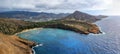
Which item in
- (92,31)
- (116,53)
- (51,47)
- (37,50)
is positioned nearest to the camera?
(116,53)

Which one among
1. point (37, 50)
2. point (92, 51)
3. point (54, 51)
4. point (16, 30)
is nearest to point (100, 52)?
point (92, 51)

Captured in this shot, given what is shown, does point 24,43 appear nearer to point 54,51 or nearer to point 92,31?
point 54,51

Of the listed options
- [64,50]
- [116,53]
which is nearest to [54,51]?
[64,50]

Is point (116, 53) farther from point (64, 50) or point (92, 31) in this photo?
point (92, 31)

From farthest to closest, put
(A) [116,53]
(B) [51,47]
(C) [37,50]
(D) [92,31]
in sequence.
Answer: (D) [92,31] < (B) [51,47] < (C) [37,50] < (A) [116,53]

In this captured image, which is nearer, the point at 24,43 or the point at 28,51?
the point at 28,51

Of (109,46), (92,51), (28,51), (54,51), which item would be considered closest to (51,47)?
(54,51)

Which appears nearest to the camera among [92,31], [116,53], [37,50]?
[116,53]

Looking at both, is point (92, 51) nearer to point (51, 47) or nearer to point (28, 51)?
point (51, 47)

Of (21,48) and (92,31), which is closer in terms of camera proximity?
(21,48)
